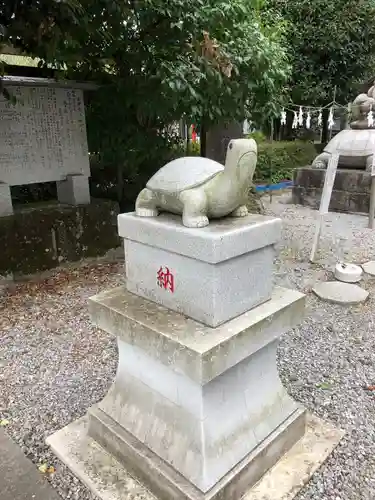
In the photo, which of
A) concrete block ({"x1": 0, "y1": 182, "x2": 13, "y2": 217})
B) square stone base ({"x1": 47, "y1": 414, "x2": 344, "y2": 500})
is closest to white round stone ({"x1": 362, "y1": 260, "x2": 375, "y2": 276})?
square stone base ({"x1": 47, "y1": 414, "x2": 344, "y2": 500})

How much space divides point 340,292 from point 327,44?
9.38m

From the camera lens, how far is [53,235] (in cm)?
Result: 483

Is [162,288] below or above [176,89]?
below

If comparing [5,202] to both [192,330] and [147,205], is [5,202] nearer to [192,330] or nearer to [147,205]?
[147,205]

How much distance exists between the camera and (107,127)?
17.9 feet

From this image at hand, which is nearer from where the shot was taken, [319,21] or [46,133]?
[46,133]

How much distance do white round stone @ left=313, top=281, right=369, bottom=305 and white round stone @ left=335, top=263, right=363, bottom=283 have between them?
0.37ft

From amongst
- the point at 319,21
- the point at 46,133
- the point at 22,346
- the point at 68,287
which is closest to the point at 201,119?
the point at 46,133

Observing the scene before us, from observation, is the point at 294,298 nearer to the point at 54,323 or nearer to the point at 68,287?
the point at 54,323

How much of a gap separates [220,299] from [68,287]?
317cm

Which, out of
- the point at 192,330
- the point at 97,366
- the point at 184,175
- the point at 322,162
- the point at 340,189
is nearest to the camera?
the point at 192,330

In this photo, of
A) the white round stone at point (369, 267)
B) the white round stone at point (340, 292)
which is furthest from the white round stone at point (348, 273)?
the white round stone at point (369, 267)

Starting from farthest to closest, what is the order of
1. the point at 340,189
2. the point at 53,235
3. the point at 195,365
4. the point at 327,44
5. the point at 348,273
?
the point at 327,44, the point at 340,189, the point at 53,235, the point at 348,273, the point at 195,365

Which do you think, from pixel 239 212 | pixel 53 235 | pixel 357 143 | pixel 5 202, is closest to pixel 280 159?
pixel 357 143
